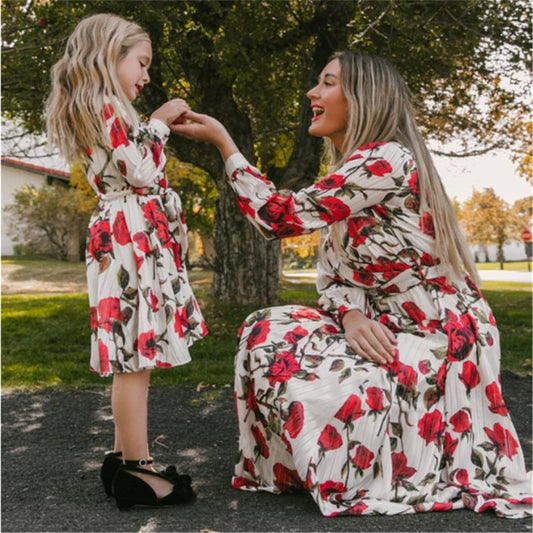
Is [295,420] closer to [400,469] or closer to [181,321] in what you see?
[400,469]

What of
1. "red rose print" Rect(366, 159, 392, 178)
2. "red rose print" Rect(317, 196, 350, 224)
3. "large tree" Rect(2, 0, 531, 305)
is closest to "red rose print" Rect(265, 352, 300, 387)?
"red rose print" Rect(317, 196, 350, 224)

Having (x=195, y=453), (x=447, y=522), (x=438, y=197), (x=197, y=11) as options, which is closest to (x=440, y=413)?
(x=447, y=522)

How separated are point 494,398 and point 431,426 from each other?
11.5 inches

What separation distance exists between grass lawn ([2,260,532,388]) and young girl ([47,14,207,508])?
2.53m

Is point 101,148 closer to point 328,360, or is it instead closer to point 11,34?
point 328,360

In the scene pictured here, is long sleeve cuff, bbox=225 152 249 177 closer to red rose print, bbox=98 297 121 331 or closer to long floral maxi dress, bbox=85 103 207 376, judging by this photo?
long floral maxi dress, bbox=85 103 207 376

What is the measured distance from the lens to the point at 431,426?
2494 millimetres


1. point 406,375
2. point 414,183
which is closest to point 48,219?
point 414,183

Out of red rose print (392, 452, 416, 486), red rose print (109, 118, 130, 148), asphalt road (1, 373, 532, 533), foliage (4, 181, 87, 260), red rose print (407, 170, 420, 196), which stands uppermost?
foliage (4, 181, 87, 260)

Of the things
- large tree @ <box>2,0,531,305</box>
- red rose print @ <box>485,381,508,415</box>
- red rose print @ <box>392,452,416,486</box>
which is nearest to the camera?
red rose print @ <box>392,452,416,486</box>

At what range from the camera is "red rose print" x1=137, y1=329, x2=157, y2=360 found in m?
2.61

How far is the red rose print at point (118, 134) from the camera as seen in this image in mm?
2647

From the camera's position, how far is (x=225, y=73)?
7.91 meters

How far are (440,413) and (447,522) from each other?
388 mm
